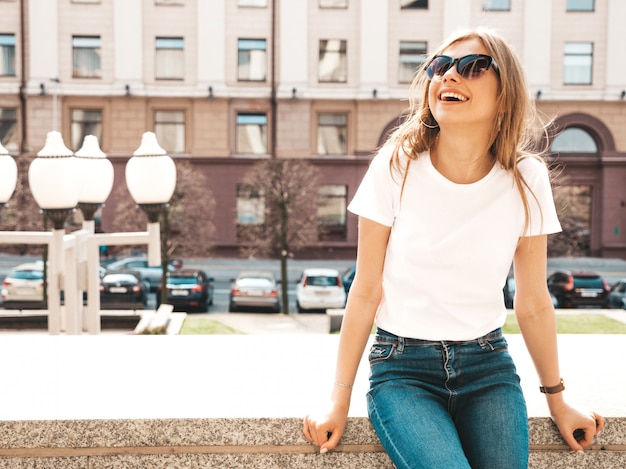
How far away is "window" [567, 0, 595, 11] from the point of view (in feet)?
109

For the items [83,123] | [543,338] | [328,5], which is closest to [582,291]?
[328,5]

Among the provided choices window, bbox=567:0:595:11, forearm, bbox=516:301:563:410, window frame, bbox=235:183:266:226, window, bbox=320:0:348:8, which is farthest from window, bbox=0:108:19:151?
forearm, bbox=516:301:563:410

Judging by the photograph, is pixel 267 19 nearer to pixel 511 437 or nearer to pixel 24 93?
pixel 24 93

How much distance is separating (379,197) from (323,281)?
2093 centimetres

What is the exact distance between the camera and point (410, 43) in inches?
1315

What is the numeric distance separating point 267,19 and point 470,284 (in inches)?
1256

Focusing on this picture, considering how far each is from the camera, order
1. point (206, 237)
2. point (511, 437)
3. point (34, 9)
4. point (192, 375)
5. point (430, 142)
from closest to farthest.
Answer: point (511, 437), point (430, 142), point (192, 375), point (206, 237), point (34, 9)

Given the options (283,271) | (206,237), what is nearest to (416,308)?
(283,271)

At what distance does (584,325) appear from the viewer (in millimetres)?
13867

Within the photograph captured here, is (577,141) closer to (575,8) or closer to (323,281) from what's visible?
(575,8)

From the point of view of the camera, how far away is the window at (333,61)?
109ft

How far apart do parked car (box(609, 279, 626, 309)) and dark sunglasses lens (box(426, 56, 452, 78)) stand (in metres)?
21.1

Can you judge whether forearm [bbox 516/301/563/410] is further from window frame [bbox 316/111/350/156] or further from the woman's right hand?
window frame [bbox 316/111/350/156]

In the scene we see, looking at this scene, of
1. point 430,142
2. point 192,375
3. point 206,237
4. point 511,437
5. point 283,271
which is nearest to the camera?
point 511,437
